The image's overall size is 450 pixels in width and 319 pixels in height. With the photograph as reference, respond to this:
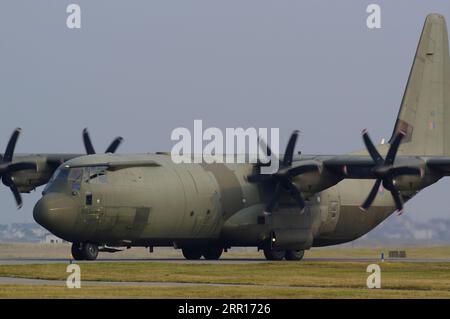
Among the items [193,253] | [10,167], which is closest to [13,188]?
[10,167]

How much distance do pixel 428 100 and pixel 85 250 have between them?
23.2 m

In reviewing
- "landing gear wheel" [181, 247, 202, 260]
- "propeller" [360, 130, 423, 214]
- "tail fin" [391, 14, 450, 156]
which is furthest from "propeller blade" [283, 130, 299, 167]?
"tail fin" [391, 14, 450, 156]

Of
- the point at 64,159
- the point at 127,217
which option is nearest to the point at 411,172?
the point at 127,217

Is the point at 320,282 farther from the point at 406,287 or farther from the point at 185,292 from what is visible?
the point at 185,292

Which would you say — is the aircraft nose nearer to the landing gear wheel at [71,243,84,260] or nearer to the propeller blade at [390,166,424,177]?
the landing gear wheel at [71,243,84,260]

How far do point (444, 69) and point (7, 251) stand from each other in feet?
171

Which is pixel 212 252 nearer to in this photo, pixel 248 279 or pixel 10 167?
pixel 10 167

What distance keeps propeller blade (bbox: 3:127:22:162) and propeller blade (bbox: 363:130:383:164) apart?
17.1 metres

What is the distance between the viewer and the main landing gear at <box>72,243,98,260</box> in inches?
1937

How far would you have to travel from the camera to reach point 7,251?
98875mm

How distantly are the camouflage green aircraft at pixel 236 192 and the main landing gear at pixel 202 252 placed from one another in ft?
0.18

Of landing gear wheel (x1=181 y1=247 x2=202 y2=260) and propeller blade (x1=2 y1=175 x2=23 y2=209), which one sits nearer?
propeller blade (x1=2 y1=175 x2=23 y2=209)

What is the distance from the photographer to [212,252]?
5556 centimetres

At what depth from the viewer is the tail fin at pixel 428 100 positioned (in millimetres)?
60344
